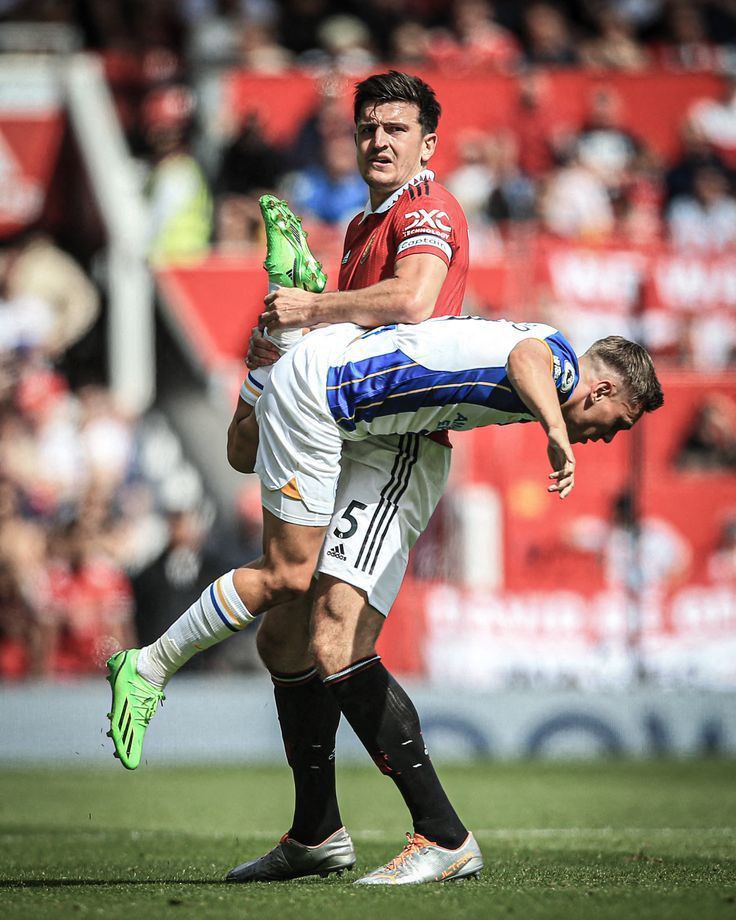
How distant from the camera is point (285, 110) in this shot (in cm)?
1463

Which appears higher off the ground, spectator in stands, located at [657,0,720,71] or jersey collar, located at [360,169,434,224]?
spectator in stands, located at [657,0,720,71]

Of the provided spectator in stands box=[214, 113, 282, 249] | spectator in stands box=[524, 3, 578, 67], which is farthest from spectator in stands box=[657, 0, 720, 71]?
spectator in stands box=[214, 113, 282, 249]

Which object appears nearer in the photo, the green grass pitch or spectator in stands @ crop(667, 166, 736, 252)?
the green grass pitch

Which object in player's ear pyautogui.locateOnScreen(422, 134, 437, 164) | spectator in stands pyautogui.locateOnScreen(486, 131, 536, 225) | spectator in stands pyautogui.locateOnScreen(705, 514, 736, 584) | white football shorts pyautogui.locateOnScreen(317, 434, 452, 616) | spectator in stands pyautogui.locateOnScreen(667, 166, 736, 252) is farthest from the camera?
spectator in stands pyautogui.locateOnScreen(667, 166, 736, 252)

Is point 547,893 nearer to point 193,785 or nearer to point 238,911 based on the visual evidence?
point 238,911

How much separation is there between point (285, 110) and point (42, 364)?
3772 mm

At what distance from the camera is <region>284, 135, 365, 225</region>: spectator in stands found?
540 inches

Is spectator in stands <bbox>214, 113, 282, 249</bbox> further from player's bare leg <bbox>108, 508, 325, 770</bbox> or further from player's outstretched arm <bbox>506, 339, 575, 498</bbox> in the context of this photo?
player's outstretched arm <bbox>506, 339, 575, 498</bbox>

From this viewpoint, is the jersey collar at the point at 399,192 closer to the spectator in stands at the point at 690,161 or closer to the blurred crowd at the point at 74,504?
the blurred crowd at the point at 74,504

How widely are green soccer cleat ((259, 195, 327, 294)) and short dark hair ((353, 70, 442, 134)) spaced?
486 millimetres

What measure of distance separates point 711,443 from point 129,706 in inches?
359

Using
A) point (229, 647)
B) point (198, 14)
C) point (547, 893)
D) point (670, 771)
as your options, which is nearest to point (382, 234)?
Answer: point (547, 893)

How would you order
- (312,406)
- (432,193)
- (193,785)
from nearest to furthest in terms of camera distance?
(312,406), (432,193), (193,785)

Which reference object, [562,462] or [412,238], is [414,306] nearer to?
[412,238]
